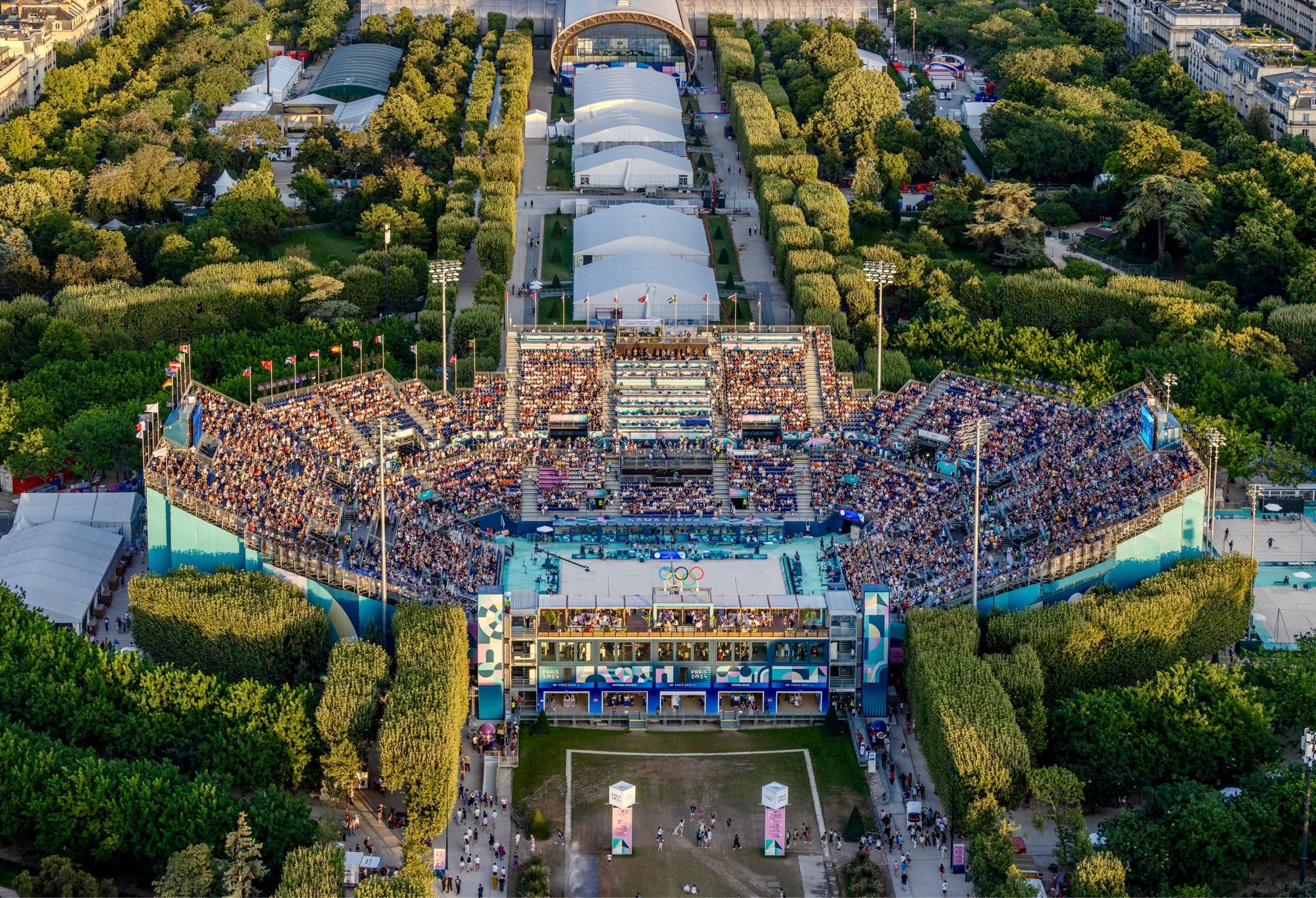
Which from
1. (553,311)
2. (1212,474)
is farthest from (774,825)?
(553,311)

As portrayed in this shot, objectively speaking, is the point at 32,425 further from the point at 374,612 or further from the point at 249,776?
the point at 249,776

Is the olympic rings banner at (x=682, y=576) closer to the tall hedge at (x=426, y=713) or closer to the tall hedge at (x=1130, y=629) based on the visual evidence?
the tall hedge at (x=426, y=713)

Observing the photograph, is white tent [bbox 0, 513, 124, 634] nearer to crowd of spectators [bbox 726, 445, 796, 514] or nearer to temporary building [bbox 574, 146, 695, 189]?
crowd of spectators [bbox 726, 445, 796, 514]

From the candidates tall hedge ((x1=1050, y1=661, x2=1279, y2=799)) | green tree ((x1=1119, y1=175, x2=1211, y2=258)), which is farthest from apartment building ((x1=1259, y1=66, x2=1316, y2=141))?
tall hedge ((x1=1050, y1=661, x2=1279, y2=799))

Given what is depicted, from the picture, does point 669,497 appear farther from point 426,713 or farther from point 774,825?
point 774,825

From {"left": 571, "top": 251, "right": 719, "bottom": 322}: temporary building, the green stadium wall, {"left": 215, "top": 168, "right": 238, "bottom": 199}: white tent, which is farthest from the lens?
{"left": 215, "top": 168, "right": 238, "bottom": 199}: white tent

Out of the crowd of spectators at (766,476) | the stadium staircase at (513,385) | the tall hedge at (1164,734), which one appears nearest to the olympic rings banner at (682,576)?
the crowd of spectators at (766,476)
